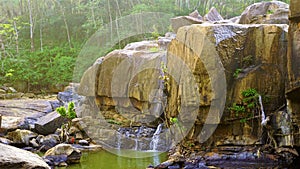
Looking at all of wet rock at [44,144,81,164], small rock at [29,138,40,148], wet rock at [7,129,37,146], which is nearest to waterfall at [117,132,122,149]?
wet rock at [44,144,81,164]

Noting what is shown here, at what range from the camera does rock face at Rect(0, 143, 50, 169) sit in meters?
4.25

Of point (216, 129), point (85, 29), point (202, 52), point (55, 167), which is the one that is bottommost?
point (55, 167)

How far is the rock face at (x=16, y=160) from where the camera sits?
4250 millimetres

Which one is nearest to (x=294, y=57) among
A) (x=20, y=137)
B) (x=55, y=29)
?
(x=20, y=137)

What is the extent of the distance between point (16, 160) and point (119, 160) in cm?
457

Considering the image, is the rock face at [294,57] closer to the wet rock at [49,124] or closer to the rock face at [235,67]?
the rock face at [235,67]

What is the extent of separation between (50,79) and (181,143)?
16.4m

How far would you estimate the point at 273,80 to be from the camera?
305 inches

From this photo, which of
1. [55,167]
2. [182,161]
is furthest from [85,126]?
[182,161]

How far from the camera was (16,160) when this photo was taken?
4.39 metres

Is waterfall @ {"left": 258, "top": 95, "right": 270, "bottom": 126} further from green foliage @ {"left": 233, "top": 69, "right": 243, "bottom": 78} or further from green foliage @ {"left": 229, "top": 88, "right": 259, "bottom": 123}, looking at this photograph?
green foliage @ {"left": 233, "top": 69, "right": 243, "bottom": 78}

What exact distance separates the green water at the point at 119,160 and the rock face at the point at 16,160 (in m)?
3.41

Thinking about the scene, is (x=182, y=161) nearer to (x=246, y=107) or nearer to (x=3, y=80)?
(x=246, y=107)

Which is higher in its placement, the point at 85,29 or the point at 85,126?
the point at 85,29
